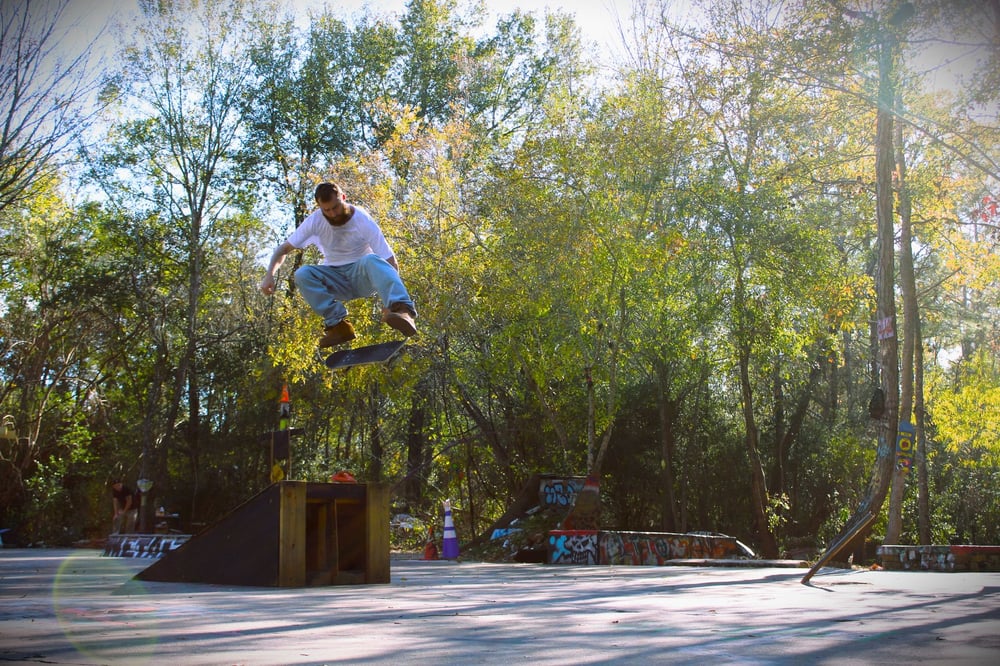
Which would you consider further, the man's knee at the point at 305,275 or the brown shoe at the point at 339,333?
the brown shoe at the point at 339,333

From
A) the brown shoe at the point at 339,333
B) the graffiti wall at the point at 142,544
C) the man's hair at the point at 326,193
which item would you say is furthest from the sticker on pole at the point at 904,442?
the graffiti wall at the point at 142,544

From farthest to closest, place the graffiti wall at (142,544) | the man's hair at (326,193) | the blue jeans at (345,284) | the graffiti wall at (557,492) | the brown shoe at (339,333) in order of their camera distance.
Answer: the graffiti wall at (557,492) < the graffiti wall at (142,544) < the brown shoe at (339,333) < the blue jeans at (345,284) < the man's hair at (326,193)

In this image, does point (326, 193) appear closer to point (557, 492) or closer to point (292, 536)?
point (292, 536)

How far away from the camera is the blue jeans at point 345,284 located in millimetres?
7035

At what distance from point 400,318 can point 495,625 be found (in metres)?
2.86

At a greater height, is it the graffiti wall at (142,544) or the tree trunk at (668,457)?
the tree trunk at (668,457)

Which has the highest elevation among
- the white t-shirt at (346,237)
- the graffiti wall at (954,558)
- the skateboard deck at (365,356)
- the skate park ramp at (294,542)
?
the white t-shirt at (346,237)

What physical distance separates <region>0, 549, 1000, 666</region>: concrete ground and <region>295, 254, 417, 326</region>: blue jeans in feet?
7.35

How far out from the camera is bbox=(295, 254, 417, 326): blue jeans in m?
7.04

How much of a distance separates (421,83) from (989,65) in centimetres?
2056

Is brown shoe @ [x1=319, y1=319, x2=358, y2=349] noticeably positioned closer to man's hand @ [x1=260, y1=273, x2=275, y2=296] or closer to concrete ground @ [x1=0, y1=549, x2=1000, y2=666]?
man's hand @ [x1=260, y1=273, x2=275, y2=296]

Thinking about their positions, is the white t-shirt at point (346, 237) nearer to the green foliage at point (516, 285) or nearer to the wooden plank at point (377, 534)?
the wooden plank at point (377, 534)

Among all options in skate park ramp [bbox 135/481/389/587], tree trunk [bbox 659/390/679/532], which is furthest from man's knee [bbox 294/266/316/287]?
tree trunk [bbox 659/390/679/532]

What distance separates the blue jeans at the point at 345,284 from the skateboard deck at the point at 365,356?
44 centimetres
